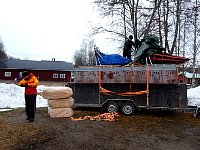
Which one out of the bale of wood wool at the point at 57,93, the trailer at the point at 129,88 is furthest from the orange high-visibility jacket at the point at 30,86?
the trailer at the point at 129,88

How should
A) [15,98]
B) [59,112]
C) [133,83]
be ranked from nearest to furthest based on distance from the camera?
[59,112] < [133,83] < [15,98]

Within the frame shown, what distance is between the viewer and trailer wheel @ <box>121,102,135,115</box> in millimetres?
12180

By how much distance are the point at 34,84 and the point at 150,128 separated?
4026 mm

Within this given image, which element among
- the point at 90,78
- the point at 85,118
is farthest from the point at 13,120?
the point at 90,78

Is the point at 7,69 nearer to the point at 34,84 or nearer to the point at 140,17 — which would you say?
the point at 140,17

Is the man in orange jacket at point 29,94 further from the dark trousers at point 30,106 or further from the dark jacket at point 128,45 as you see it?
the dark jacket at point 128,45

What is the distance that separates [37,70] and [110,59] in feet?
186

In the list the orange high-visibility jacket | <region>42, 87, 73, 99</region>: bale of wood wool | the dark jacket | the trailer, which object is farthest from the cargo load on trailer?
the orange high-visibility jacket

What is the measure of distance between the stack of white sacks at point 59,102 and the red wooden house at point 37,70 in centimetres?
5460

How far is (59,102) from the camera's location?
446 inches

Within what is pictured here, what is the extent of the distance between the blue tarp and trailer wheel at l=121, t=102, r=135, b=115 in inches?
64.1

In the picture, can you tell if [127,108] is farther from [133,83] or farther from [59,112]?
[59,112]

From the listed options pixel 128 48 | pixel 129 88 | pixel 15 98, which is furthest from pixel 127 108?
pixel 15 98

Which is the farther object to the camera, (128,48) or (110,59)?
(128,48)
